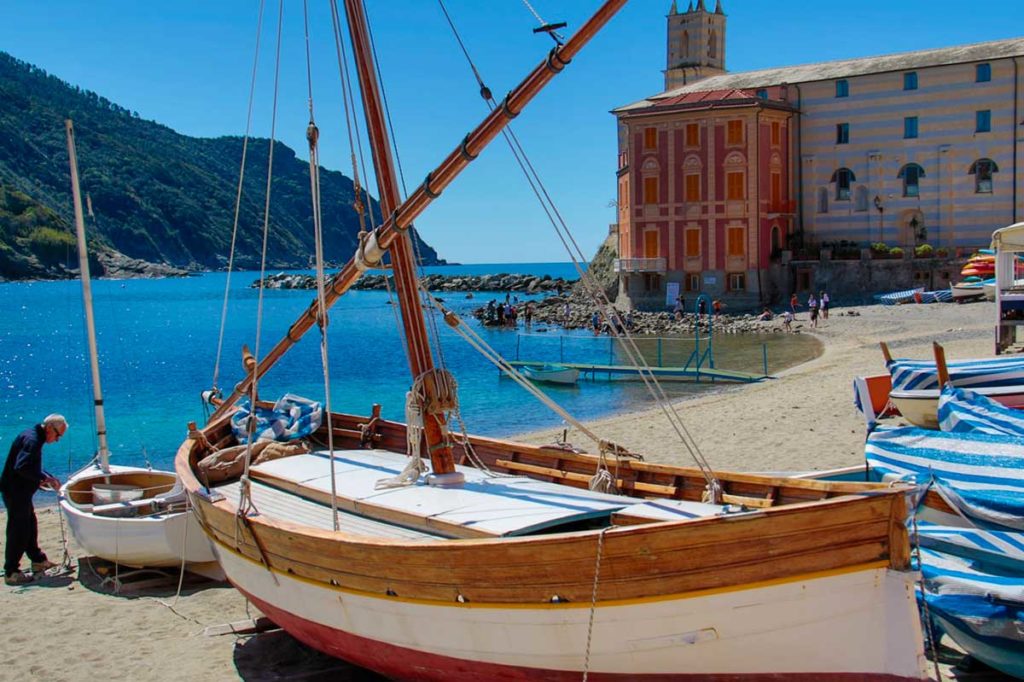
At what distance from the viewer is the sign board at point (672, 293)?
209 feet

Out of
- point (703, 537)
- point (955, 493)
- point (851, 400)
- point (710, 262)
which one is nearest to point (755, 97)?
point (710, 262)

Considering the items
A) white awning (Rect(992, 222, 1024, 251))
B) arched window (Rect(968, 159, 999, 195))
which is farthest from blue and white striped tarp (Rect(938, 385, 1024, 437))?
arched window (Rect(968, 159, 999, 195))

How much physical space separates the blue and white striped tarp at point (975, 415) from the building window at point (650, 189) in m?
50.4

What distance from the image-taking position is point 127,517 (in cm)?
1289

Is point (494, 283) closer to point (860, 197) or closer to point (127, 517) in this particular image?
point (860, 197)

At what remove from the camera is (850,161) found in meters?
64.3

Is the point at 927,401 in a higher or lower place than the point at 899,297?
higher

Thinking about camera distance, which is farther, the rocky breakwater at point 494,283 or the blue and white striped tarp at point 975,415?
the rocky breakwater at point 494,283

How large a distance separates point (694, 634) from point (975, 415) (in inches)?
346

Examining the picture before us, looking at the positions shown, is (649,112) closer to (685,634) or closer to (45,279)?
(685,634)

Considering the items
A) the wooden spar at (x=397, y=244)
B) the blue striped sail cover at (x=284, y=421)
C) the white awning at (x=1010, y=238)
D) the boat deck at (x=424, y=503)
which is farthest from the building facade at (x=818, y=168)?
the wooden spar at (x=397, y=244)

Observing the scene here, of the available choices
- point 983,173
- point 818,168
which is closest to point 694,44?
point 818,168

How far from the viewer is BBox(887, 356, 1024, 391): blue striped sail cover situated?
1714 centimetres

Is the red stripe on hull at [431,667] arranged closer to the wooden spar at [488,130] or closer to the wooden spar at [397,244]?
the wooden spar at [397,244]
